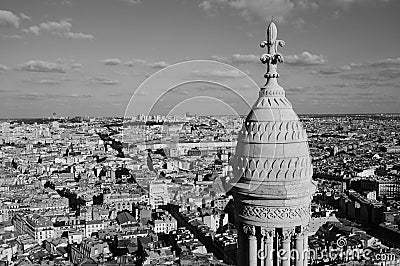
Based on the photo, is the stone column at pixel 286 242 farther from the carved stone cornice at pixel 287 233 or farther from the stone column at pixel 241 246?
the stone column at pixel 241 246

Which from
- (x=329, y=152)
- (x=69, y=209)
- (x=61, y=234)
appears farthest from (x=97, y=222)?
(x=329, y=152)

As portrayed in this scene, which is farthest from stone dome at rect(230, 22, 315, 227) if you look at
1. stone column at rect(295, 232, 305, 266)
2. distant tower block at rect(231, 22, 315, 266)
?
stone column at rect(295, 232, 305, 266)

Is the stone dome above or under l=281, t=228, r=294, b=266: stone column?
above

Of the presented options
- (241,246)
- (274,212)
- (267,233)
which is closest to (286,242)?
(267,233)

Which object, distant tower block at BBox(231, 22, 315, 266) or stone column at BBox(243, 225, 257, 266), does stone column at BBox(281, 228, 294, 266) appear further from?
stone column at BBox(243, 225, 257, 266)

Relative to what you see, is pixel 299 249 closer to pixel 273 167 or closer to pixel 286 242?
pixel 286 242

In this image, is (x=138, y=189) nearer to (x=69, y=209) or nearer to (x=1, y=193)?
(x=69, y=209)

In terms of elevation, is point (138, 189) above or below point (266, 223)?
below
